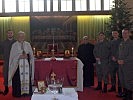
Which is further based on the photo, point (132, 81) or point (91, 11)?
point (91, 11)

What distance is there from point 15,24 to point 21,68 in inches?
370

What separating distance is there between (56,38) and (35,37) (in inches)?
46.9

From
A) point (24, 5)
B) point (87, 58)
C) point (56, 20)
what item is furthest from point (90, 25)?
point (87, 58)

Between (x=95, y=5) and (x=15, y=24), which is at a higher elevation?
(x=95, y=5)

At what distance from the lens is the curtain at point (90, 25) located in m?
18.6

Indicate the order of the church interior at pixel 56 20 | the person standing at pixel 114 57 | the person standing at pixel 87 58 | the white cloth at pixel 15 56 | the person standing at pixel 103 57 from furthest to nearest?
1. the church interior at pixel 56 20
2. the person standing at pixel 87 58
3. the person standing at pixel 103 57
4. the person standing at pixel 114 57
5. the white cloth at pixel 15 56

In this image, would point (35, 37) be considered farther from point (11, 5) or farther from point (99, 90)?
point (99, 90)

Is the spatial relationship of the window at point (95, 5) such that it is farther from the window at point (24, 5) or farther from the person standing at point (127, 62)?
the person standing at point (127, 62)

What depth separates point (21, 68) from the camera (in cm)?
984

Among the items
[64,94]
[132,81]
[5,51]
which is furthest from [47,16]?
[64,94]

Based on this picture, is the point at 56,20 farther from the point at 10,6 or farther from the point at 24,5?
the point at 10,6

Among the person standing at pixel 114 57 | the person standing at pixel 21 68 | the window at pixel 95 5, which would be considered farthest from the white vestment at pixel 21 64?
the window at pixel 95 5

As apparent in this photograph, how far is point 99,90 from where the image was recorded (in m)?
10.9

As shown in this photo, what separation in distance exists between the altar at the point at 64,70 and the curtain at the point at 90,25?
818 cm
